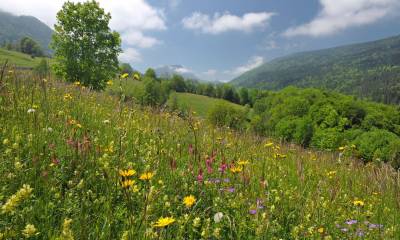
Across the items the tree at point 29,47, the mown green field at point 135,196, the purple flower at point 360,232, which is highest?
the tree at point 29,47

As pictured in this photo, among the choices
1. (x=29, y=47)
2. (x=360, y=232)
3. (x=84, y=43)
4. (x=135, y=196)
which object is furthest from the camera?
(x=29, y=47)

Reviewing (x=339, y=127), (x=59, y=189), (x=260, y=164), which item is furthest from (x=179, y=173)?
(x=339, y=127)

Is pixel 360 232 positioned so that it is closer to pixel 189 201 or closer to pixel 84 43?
pixel 189 201

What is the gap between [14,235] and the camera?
1.70 metres

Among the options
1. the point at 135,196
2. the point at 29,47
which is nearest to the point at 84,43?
the point at 135,196

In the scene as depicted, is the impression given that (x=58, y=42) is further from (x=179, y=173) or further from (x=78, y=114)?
(x=179, y=173)

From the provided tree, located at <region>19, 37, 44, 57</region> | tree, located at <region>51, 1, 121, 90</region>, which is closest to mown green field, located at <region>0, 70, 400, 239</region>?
tree, located at <region>51, 1, 121, 90</region>

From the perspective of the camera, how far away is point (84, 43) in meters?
36.1

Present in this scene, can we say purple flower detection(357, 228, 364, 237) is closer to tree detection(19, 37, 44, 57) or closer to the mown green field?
the mown green field

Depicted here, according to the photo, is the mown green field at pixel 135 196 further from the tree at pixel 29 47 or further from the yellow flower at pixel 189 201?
the tree at pixel 29 47

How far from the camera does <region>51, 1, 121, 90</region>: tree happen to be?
1388 inches

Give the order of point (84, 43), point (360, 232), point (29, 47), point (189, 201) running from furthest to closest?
point (29, 47)
point (84, 43)
point (360, 232)
point (189, 201)

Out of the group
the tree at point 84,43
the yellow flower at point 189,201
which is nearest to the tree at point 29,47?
the tree at point 84,43

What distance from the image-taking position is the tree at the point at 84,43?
35250 mm
